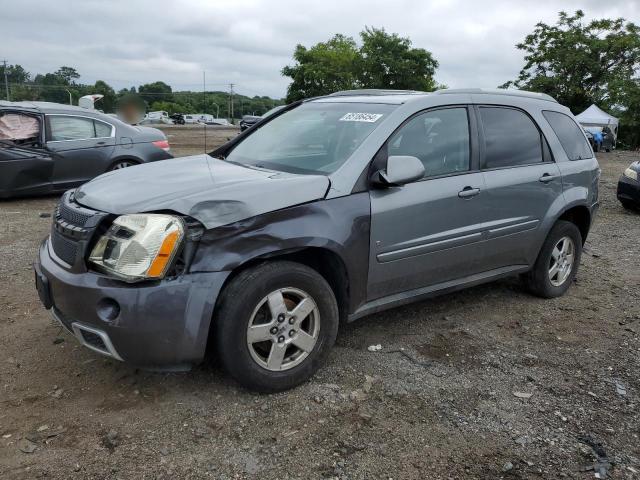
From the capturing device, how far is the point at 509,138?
14.3 ft

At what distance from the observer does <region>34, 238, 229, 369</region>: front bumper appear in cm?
271

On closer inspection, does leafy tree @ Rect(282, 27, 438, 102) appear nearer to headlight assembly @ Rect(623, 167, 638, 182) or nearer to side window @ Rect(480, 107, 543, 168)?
headlight assembly @ Rect(623, 167, 638, 182)

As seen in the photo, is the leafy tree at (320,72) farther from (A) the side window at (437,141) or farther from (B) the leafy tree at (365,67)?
(A) the side window at (437,141)

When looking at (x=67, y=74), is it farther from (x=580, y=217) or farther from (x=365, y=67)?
(x=580, y=217)

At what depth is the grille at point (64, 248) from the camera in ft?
9.57

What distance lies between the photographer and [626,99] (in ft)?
127

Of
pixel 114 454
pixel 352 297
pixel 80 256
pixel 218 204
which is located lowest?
pixel 114 454

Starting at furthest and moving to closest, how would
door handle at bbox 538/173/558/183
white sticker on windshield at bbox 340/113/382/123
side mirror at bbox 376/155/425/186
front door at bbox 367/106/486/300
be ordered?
1. door handle at bbox 538/173/558/183
2. white sticker on windshield at bbox 340/113/382/123
3. front door at bbox 367/106/486/300
4. side mirror at bbox 376/155/425/186

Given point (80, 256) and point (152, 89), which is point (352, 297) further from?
point (152, 89)

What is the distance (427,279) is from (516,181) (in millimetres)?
1122

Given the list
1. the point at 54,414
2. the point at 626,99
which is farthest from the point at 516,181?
the point at 626,99

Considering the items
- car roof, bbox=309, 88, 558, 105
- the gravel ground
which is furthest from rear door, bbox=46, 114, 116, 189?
car roof, bbox=309, 88, 558, 105

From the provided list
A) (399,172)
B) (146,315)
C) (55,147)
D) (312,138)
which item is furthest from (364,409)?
(55,147)

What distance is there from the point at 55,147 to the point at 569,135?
7103 mm
